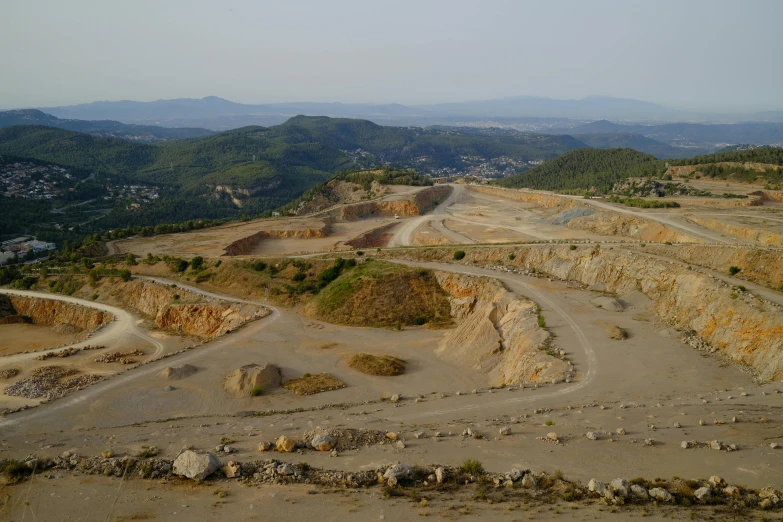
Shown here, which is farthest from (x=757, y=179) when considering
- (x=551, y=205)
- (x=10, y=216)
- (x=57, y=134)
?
(x=57, y=134)

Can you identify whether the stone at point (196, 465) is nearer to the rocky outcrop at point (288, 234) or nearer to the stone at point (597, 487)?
Result: the stone at point (597, 487)

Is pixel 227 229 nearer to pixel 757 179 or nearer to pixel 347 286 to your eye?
pixel 347 286

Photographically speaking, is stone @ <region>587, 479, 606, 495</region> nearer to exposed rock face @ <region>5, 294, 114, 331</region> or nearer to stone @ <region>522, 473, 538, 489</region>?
stone @ <region>522, 473, 538, 489</region>

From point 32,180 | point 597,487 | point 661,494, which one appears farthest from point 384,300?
point 32,180

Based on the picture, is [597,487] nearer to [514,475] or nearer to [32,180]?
[514,475]

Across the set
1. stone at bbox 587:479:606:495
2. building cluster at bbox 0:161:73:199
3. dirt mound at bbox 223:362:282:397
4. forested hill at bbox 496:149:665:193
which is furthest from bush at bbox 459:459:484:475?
building cluster at bbox 0:161:73:199

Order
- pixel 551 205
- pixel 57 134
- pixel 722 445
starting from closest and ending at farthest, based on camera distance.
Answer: pixel 722 445, pixel 551 205, pixel 57 134

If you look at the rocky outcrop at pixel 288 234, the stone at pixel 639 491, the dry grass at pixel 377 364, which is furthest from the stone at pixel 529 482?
the rocky outcrop at pixel 288 234
